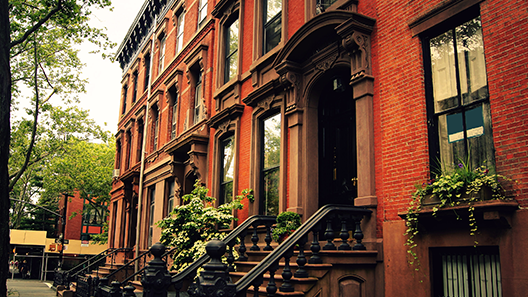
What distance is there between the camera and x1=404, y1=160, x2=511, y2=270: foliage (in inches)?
207

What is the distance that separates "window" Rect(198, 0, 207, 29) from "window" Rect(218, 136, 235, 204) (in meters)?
5.96

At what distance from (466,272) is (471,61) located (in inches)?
116

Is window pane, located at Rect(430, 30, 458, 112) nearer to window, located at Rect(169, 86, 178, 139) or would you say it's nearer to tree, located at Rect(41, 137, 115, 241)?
window, located at Rect(169, 86, 178, 139)

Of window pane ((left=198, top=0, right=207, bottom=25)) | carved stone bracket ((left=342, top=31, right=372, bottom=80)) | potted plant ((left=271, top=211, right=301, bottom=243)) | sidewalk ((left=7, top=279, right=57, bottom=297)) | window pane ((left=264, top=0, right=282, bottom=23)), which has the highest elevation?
window pane ((left=198, top=0, right=207, bottom=25))

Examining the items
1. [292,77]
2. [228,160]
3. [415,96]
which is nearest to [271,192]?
[292,77]

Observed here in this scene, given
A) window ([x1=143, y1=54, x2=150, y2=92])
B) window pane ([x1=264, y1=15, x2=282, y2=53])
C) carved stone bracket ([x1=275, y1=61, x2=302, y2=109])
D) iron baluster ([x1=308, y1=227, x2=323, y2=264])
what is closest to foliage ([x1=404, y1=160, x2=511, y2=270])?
iron baluster ([x1=308, y1=227, x2=323, y2=264])

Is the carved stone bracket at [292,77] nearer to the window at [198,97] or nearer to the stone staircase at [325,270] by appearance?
the stone staircase at [325,270]

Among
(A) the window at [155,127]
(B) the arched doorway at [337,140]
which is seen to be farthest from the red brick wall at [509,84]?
(A) the window at [155,127]

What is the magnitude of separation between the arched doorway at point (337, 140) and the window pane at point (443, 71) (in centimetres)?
210

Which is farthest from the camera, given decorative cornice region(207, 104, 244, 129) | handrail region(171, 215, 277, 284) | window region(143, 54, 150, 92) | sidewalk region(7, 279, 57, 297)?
window region(143, 54, 150, 92)

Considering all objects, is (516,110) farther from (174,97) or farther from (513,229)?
(174,97)

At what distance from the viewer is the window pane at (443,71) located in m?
6.41

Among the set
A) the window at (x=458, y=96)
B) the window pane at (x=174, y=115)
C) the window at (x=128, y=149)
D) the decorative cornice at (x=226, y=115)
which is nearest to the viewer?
the window at (x=458, y=96)

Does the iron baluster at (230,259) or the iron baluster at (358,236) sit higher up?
the iron baluster at (358,236)
